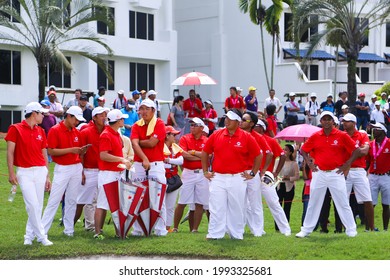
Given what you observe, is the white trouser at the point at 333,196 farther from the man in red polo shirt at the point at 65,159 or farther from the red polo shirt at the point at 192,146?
the man in red polo shirt at the point at 65,159

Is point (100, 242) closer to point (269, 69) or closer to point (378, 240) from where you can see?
point (378, 240)

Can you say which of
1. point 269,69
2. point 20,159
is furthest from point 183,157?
point 269,69

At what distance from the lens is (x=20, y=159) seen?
484 inches

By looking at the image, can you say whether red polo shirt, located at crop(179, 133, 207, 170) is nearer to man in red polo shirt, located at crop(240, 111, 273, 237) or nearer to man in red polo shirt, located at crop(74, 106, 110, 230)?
man in red polo shirt, located at crop(240, 111, 273, 237)

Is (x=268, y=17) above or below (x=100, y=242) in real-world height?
above

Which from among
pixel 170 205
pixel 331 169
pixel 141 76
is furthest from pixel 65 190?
pixel 141 76

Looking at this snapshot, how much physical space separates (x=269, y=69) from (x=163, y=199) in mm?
34274

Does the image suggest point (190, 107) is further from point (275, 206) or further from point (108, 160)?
point (108, 160)

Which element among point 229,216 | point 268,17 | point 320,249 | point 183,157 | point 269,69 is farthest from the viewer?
point 269,69

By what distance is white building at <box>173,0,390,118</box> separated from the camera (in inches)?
1863

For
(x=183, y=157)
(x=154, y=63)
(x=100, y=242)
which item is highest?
(x=154, y=63)

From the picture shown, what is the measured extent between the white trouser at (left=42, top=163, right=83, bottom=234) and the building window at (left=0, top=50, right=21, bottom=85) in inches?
992

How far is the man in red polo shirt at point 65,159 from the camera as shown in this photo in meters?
13.1

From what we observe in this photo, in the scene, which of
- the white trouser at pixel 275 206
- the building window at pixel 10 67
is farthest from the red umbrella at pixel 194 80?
the building window at pixel 10 67
